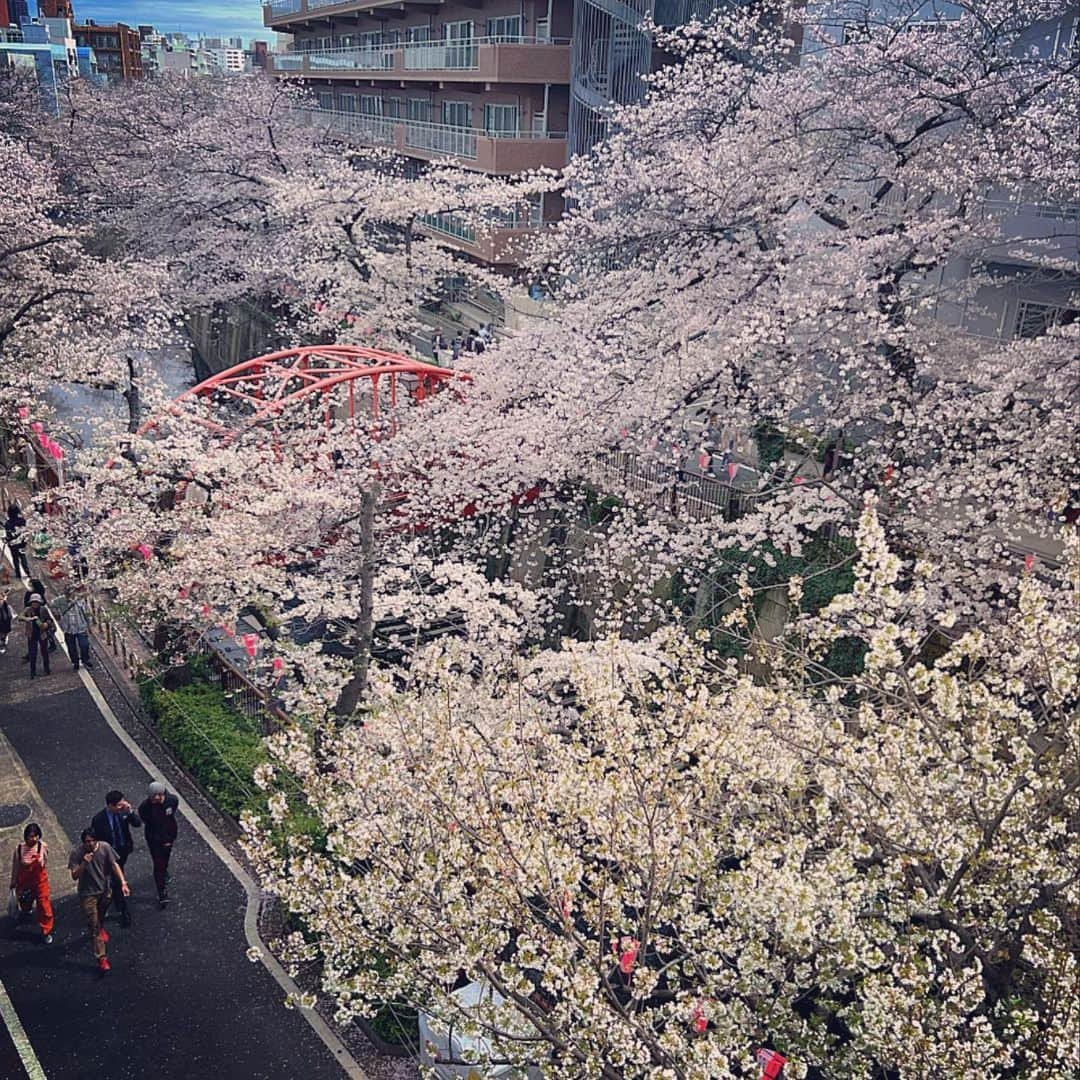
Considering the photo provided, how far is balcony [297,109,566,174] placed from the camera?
30.4 metres

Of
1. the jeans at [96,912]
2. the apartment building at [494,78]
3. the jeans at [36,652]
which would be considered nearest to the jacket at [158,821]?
the jeans at [96,912]

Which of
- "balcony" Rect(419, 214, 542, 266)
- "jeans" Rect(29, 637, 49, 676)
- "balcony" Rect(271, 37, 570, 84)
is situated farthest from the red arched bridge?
"balcony" Rect(271, 37, 570, 84)

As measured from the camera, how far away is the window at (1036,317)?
1628 centimetres

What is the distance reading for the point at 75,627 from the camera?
1469cm

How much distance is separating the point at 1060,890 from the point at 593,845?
2894 millimetres

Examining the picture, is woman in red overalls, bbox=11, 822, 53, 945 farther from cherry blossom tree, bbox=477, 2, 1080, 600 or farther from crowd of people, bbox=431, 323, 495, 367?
crowd of people, bbox=431, 323, 495, 367

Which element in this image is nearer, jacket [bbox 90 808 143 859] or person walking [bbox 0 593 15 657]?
jacket [bbox 90 808 143 859]

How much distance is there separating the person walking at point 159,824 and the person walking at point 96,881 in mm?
516

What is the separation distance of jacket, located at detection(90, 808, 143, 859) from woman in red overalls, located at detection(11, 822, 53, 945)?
0.52 meters

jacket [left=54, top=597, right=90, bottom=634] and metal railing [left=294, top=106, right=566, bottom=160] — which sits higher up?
metal railing [left=294, top=106, right=566, bottom=160]

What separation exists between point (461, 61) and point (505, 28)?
240cm

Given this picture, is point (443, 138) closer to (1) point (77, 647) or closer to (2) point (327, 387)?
(2) point (327, 387)

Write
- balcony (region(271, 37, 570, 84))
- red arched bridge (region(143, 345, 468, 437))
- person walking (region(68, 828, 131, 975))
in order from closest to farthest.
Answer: person walking (region(68, 828, 131, 975)) → red arched bridge (region(143, 345, 468, 437)) → balcony (region(271, 37, 570, 84))

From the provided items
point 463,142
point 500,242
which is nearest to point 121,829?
point 500,242
